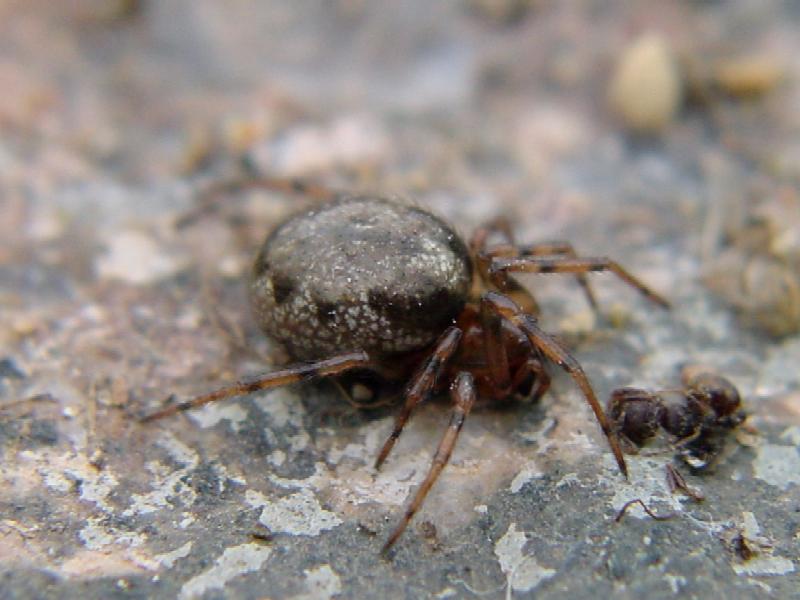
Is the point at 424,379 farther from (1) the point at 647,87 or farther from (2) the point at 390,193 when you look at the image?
(1) the point at 647,87

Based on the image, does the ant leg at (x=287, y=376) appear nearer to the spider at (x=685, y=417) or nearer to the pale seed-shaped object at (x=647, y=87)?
the spider at (x=685, y=417)

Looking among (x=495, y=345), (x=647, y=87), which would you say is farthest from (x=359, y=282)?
(x=647, y=87)

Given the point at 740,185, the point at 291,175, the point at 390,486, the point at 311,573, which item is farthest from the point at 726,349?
the point at 291,175

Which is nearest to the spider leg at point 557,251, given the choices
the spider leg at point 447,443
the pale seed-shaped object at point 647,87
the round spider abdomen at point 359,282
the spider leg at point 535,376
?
the round spider abdomen at point 359,282

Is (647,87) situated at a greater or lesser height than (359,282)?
greater

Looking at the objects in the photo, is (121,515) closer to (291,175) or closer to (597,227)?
(291,175)
